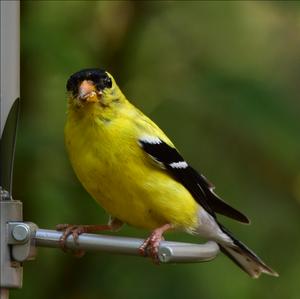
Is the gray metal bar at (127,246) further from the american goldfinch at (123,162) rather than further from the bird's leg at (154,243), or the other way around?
the american goldfinch at (123,162)

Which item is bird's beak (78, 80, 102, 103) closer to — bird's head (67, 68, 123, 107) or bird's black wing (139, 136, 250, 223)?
bird's head (67, 68, 123, 107)

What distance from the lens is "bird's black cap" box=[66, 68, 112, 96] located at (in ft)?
10.8

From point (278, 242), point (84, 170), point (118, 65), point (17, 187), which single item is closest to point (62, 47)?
point (118, 65)

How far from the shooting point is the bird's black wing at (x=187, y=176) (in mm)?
3432

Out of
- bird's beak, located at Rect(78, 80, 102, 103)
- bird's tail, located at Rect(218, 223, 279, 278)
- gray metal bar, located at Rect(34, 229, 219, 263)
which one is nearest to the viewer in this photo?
gray metal bar, located at Rect(34, 229, 219, 263)

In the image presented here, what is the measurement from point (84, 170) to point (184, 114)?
903 mm

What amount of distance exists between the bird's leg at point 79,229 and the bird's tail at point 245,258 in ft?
1.61

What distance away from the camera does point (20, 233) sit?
2.77 meters

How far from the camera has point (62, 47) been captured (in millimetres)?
4105

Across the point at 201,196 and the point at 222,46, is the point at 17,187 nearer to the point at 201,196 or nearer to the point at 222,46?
the point at 201,196

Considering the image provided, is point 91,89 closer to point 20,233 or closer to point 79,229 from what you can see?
point 79,229

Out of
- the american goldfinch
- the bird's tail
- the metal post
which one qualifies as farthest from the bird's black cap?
the bird's tail

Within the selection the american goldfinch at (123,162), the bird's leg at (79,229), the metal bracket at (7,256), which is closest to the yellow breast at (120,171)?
the american goldfinch at (123,162)

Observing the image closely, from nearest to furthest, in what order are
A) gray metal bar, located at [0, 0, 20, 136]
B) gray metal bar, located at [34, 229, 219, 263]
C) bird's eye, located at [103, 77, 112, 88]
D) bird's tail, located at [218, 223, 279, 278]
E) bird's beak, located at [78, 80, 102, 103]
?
gray metal bar, located at [34, 229, 219, 263] < gray metal bar, located at [0, 0, 20, 136] < bird's beak, located at [78, 80, 102, 103] < bird's eye, located at [103, 77, 112, 88] < bird's tail, located at [218, 223, 279, 278]
